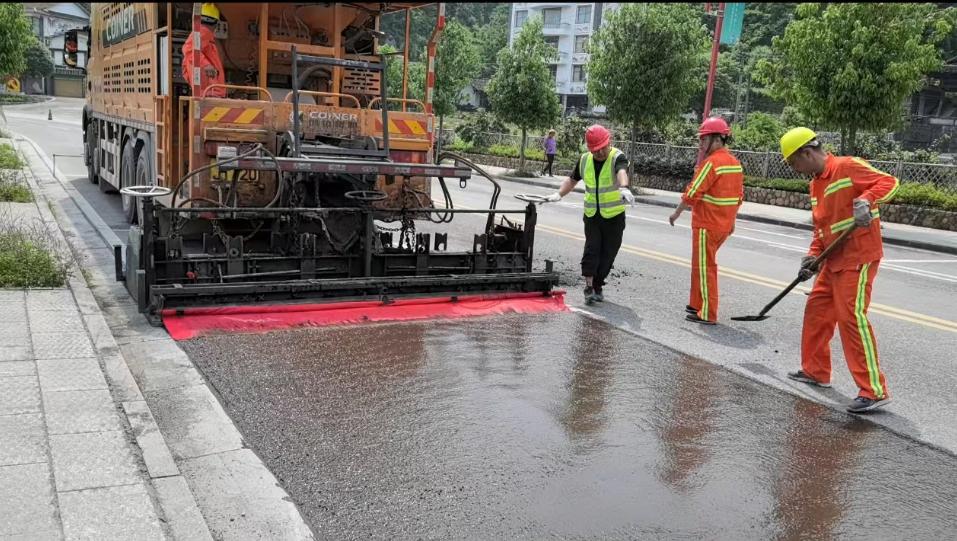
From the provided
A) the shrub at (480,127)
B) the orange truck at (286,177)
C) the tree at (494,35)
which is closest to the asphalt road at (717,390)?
the orange truck at (286,177)

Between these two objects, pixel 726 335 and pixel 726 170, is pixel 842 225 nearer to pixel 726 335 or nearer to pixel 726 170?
pixel 726 170

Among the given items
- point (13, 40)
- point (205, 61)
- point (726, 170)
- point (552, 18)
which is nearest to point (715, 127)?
point (726, 170)

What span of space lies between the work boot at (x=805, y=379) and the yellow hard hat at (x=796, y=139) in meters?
1.47

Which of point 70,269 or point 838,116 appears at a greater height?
point 838,116

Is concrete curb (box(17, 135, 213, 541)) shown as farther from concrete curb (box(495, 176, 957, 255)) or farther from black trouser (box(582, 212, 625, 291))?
concrete curb (box(495, 176, 957, 255))

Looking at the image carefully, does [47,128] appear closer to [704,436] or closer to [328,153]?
[328,153]

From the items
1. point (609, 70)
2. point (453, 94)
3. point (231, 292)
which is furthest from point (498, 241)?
point (453, 94)

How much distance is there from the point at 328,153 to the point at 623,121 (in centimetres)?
1784

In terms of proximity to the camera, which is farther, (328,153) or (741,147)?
(741,147)

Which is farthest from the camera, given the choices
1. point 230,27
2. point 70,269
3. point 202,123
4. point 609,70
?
point 609,70

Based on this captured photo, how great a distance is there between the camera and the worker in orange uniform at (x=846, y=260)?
5066mm

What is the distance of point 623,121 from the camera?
23922 mm

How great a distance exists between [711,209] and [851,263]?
1.96m

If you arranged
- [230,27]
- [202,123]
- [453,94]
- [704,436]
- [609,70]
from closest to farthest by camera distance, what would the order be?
[704,436] < [202,123] < [230,27] < [609,70] < [453,94]
